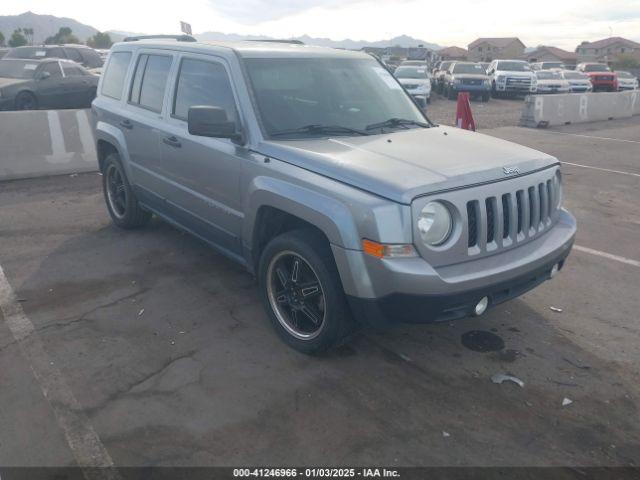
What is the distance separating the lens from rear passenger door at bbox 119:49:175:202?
516 cm

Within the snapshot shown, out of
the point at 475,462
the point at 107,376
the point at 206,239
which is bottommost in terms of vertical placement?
the point at 475,462

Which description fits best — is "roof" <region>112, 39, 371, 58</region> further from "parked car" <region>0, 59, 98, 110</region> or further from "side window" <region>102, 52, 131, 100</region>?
"parked car" <region>0, 59, 98, 110</region>

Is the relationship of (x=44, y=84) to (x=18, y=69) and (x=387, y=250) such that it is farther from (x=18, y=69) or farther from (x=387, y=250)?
(x=387, y=250)

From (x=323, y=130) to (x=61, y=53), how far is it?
1892cm

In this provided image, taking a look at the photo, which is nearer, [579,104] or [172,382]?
[172,382]

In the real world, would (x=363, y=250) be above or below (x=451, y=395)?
above

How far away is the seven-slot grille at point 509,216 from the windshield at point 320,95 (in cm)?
126

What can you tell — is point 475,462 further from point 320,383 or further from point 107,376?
point 107,376

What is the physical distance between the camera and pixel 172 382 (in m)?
3.56

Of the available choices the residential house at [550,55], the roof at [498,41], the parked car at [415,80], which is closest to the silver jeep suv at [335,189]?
the parked car at [415,80]

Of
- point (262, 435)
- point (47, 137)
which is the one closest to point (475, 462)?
point (262, 435)

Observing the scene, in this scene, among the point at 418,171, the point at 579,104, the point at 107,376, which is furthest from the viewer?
the point at 579,104

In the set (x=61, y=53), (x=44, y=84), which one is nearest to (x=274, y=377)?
(x=44, y=84)

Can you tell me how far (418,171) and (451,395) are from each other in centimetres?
138
